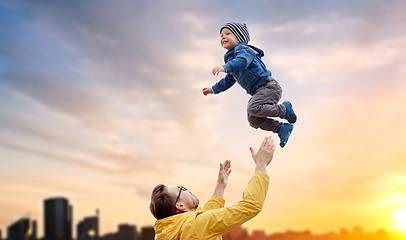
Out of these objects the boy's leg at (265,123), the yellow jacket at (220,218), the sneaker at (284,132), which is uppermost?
the boy's leg at (265,123)

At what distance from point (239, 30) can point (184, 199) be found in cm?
242

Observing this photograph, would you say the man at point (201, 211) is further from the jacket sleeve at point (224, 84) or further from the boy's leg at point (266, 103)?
the jacket sleeve at point (224, 84)

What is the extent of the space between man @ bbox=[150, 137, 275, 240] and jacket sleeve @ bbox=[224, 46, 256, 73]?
1.06 meters

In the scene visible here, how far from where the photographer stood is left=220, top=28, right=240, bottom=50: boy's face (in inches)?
270

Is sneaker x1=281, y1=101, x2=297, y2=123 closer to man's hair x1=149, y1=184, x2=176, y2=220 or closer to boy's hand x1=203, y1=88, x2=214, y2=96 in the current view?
boy's hand x1=203, y1=88, x2=214, y2=96

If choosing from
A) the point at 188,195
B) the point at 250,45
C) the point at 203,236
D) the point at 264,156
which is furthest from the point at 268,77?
the point at 203,236

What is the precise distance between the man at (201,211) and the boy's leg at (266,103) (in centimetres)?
80

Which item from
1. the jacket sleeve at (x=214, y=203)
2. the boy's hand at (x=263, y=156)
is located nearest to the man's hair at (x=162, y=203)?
the jacket sleeve at (x=214, y=203)

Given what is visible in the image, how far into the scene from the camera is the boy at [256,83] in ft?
22.0

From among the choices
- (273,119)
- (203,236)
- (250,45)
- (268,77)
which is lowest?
(203,236)

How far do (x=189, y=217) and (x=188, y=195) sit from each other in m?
0.41

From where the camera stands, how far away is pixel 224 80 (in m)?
7.39

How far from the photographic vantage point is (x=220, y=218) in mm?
5562

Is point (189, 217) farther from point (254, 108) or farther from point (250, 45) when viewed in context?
point (250, 45)
